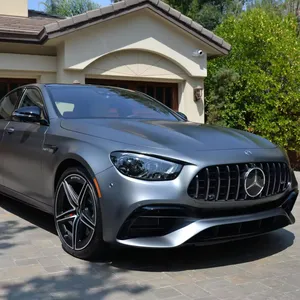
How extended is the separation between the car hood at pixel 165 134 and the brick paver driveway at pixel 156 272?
1019mm

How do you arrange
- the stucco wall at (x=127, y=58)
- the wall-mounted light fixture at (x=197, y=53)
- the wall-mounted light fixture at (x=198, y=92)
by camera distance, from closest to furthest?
the stucco wall at (x=127, y=58) → the wall-mounted light fixture at (x=197, y=53) → the wall-mounted light fixture at (x=198, y=92)

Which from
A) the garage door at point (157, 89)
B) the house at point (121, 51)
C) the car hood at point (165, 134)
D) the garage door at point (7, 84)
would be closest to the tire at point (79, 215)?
the car hood at point (165, 134)

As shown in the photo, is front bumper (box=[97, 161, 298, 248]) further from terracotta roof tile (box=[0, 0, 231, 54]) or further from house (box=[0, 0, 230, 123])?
house (box=[0, 0, 230, 123])

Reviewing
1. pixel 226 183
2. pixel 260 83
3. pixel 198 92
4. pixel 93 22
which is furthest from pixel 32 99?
pixel 260 83

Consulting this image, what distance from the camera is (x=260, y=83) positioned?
11.7 meters

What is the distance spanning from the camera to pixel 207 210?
136 inches

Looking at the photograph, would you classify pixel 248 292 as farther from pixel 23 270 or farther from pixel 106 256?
pixel 23 270

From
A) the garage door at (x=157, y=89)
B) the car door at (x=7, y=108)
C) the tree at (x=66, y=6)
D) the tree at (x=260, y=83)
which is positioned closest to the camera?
the car door at (x=7, y=108)

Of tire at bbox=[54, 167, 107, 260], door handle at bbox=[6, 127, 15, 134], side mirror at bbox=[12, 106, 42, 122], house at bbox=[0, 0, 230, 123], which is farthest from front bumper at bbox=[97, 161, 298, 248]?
house at bbox=[0, 0, 230, 123]

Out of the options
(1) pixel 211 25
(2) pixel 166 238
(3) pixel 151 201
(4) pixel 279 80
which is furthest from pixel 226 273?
(1) pixel 211 25

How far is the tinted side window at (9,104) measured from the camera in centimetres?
563

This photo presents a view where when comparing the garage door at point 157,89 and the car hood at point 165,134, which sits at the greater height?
the garage door at point 157,89

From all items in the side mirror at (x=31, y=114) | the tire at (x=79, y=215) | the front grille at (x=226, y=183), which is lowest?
the tire at (x=79, y=215)

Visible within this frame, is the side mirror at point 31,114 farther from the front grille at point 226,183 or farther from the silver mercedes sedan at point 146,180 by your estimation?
the front grille at point 226,183
